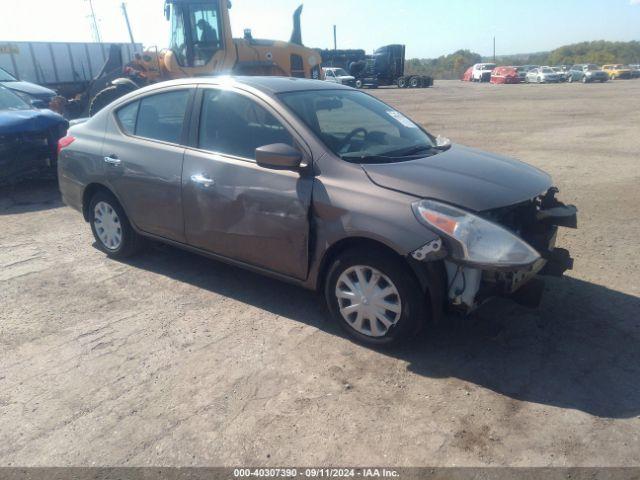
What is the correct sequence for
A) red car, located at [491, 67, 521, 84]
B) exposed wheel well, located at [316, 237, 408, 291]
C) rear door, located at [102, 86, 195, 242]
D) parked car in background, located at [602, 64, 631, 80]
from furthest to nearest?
parked car in background, located at [602, 64, 631, 80] < red car, located at [491, 67, 521, 84] < rear door, located at [102, 86, 195, 242] < exposed wheel well, located at [316, 237, 408, 291]

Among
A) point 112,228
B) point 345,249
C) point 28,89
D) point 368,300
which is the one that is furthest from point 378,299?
point 28,89

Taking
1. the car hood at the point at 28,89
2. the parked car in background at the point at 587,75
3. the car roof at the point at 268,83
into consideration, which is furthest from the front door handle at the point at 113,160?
the parked car in background at the point at 587,75

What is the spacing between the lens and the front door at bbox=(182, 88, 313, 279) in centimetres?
369

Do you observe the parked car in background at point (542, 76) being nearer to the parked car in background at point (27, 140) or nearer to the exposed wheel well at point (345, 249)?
the parked car in background at point (27, 140)

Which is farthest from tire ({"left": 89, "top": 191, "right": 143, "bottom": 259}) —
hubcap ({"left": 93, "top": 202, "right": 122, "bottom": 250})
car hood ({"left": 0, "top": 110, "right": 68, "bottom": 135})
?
car hood ({"left": 0, "top": 110, "right": 68, "bottom": 135})

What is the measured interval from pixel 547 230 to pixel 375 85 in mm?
40572

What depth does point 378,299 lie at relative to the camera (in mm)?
3416

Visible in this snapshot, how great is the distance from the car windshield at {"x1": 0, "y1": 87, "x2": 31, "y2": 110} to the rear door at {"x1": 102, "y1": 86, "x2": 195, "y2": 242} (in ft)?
15.5

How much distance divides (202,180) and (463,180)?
76.9 inches

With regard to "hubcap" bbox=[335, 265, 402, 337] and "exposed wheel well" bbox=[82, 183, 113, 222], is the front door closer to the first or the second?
"hubcap" bbox=[335, 265, 402, 337]

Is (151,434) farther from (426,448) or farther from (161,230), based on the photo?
Answer: (161,230)

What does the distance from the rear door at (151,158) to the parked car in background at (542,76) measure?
47.0 m

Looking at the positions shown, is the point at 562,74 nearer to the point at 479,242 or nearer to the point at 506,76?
the point at 506,76

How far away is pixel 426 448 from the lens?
264 cm
